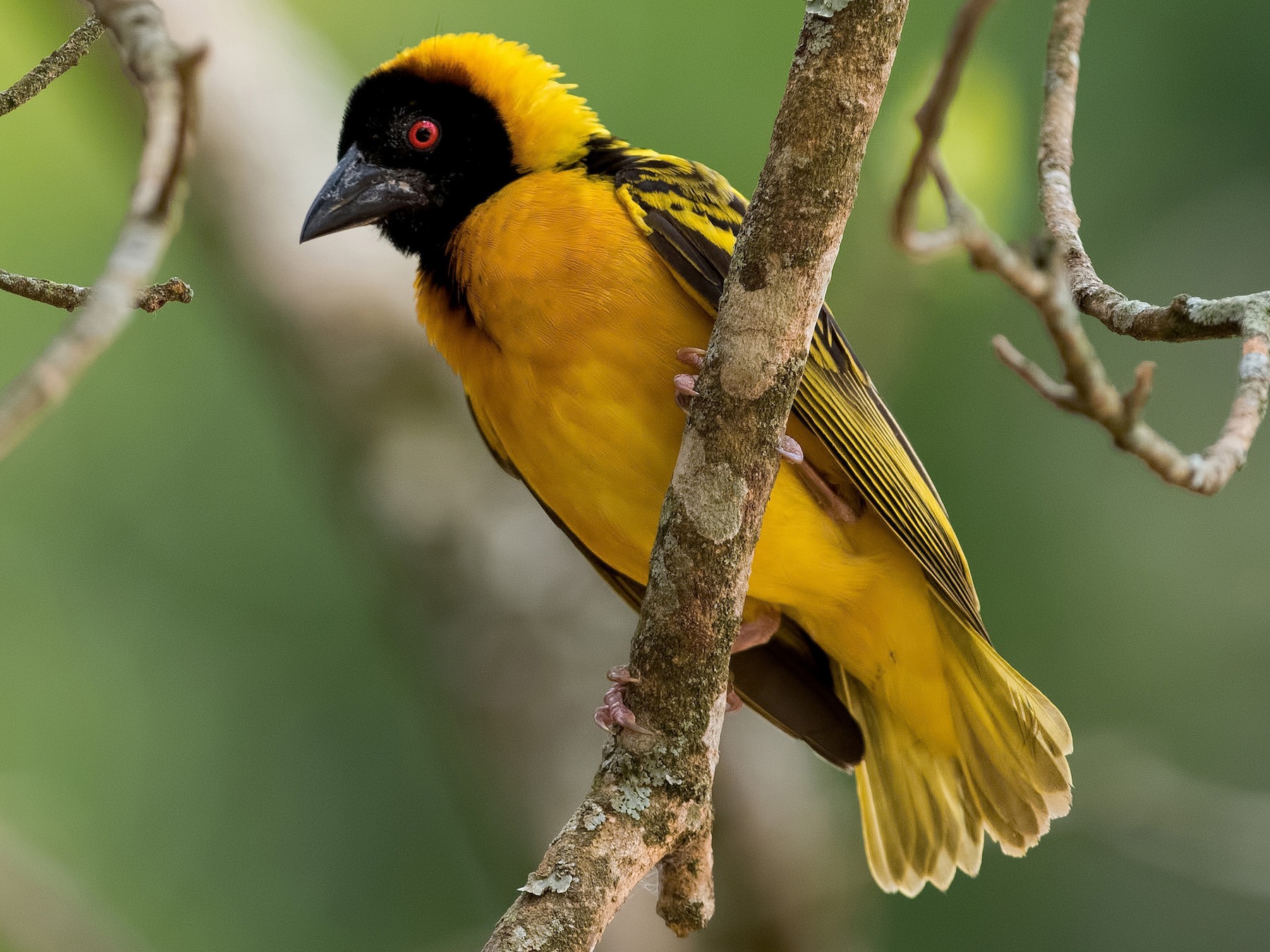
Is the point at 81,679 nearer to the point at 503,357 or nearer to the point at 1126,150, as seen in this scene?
the point at 503,357

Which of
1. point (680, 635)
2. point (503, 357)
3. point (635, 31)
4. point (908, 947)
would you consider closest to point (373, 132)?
point (503, 357)

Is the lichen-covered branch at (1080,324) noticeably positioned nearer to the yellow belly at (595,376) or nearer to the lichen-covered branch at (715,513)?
the lichen-covered branch at (715,513)

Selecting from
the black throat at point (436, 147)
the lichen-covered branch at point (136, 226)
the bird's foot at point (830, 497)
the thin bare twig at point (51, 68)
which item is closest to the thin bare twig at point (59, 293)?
the thin bare twig at point (51, 68)

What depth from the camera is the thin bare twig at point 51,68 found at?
5.46 feet

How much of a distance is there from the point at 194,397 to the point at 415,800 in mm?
2808

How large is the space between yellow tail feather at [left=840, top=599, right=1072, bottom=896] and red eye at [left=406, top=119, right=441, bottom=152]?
5.71ft

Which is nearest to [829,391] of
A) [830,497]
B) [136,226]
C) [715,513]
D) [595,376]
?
[830,497]

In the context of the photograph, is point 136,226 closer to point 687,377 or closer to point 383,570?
point 687,377

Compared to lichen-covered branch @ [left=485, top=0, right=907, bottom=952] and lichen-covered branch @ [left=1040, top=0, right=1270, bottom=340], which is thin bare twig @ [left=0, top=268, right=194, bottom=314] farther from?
lichen-covered branch @ [left=1040, top=0, right=1270, bottom=340]

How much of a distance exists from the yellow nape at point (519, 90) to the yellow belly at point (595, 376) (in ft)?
0.75

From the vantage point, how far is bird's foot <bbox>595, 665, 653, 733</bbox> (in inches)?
90.3

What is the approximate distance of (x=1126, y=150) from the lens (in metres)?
7.35

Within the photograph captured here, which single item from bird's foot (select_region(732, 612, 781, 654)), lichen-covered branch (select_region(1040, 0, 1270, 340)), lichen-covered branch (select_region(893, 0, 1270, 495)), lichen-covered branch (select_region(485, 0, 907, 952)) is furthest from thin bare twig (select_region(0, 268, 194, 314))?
bird's foot (select_region(732, 612, 781, 654))

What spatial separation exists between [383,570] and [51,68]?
3.69 m
